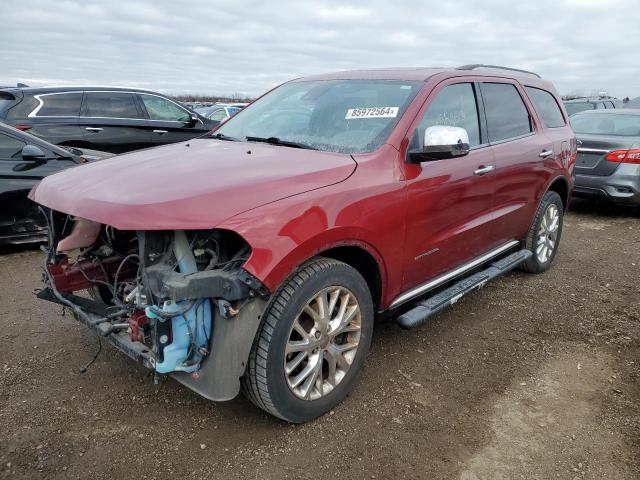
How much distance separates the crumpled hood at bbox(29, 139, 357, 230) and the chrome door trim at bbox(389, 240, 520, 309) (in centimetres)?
94

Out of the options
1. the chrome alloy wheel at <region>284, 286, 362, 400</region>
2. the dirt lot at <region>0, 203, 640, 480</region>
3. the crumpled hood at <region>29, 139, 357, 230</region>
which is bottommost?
the dirt lot at <region>0, 203, 640, 480</region>

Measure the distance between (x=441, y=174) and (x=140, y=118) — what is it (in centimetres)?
672

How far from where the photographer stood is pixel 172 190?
229 centimetres

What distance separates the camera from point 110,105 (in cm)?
820

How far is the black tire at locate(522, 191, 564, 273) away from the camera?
185 inches

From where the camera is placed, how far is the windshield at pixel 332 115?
3.07 m

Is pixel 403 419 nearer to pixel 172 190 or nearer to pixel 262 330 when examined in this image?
pixel 262 330

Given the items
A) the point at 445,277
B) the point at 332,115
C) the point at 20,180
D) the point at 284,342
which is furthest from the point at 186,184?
the point at 20,180

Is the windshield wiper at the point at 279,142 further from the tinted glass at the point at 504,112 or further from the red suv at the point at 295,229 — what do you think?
the tinted glass at the point at 504,112

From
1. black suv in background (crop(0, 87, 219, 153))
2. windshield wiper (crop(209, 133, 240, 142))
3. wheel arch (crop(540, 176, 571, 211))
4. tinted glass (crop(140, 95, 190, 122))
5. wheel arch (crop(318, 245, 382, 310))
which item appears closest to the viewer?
wheel arch (crop(318, 245, 382, 310))

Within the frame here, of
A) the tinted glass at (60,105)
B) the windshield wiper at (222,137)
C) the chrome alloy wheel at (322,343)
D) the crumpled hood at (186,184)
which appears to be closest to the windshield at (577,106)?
the tinted glass at (60,105)

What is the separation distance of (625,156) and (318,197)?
21.9 ft

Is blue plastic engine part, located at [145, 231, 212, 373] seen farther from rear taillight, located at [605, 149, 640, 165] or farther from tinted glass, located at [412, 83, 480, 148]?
rear taillight, located at [605, 149, 640, 165]

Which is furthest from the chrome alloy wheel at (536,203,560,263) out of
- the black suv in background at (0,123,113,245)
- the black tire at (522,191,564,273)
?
the black suv in background at (0,123,113,245)
